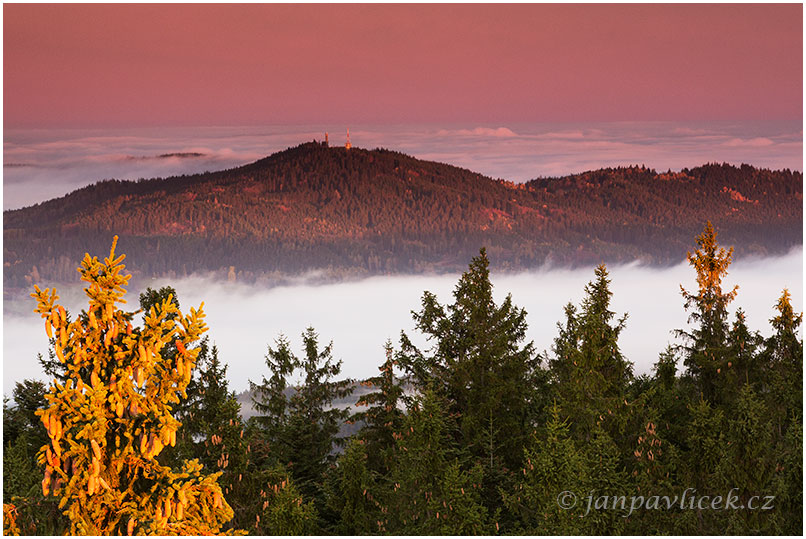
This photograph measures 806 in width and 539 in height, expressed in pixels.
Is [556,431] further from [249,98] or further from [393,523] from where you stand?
[249,98]

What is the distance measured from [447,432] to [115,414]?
2099cm

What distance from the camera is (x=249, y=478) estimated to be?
27328mm

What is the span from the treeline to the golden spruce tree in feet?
0.11

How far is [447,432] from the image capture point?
32.9 meters

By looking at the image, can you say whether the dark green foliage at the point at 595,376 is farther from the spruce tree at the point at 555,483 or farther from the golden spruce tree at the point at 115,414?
the golden spruce tree at the point at 115,414

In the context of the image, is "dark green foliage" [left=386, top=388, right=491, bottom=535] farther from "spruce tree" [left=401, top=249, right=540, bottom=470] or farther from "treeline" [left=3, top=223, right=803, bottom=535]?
"spruce tree" [left=401, top=249, right=540, bottom=470]

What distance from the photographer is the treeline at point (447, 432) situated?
13.0 metres

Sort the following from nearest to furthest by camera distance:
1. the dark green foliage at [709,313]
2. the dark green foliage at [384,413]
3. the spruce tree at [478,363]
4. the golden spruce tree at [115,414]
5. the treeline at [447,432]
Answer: the golden spruce tree at [115,414] < the treeline at [447,432] < the spruce tree at [478,363] < the dark green foliage at [709,313] < the dark green foliage at [384,413]

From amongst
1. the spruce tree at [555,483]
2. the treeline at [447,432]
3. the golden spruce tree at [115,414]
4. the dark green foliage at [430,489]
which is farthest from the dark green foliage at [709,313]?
the golden spruce tree at [115,414]

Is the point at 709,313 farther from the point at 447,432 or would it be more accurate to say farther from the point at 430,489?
the point at 430,489

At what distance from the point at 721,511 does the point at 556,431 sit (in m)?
6.29

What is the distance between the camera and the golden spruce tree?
12.6 meters

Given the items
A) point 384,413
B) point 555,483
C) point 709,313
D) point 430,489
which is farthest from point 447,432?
point 709,313

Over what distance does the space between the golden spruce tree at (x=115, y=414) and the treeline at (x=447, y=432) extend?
0.11 ft
